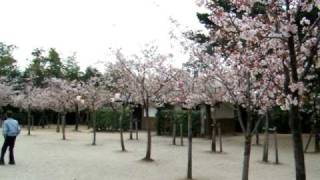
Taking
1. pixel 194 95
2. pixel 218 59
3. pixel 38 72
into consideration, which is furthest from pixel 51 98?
pixel 218 59

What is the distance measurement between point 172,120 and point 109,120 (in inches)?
289

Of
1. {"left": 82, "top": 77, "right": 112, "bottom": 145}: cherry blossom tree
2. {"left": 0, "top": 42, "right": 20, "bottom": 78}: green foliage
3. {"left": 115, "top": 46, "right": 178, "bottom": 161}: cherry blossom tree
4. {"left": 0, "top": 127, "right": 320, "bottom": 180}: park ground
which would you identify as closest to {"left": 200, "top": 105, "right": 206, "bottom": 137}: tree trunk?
{"left": 82, "top": 77, "right": 112, "bottom": 145}: cherry blossom tree

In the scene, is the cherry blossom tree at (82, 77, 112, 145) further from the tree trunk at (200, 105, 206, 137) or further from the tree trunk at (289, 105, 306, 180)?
the tree trunk at (289, 105, 306, 180)

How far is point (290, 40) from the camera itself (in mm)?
5660

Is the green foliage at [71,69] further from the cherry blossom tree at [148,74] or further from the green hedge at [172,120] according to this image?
the cherry blossom tree at [148,74]

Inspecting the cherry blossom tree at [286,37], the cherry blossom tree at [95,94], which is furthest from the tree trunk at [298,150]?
the cherry blossom tree at [95,94]

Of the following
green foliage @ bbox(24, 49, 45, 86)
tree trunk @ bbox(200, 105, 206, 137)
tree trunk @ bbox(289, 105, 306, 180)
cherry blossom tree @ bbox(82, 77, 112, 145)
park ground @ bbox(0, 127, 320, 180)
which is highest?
green foliage @ bbox(24, 49, 45, 86)

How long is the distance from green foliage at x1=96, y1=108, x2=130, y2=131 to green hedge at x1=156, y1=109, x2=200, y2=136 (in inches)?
180

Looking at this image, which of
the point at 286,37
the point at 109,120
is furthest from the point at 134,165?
the point at 109,120

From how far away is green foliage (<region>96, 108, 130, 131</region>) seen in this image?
114 ft

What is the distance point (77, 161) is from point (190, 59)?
5.39 meters

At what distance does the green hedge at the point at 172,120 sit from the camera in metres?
29.2

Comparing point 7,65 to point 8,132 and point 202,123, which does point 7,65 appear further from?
point 8,132

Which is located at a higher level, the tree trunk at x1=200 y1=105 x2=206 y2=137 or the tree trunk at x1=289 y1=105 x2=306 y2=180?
the tree trunk at x1=200 y1=105 x2=206 y2=137
